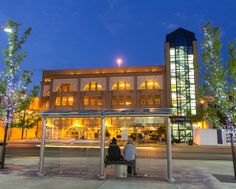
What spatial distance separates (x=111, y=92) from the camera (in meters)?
62.5

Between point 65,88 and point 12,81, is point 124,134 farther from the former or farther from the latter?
point 65,88

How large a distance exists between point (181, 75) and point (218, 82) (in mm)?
48945

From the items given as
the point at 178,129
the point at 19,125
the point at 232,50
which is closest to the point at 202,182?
the point at 232,50

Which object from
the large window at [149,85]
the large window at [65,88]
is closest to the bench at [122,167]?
the large window at [149,85]

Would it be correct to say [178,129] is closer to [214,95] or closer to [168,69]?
[168,69]

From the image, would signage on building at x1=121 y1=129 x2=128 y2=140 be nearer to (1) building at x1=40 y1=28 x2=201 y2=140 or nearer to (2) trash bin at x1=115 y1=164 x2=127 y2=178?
(2) trash bin at x1=115 y1=164 x2=127 y2=178

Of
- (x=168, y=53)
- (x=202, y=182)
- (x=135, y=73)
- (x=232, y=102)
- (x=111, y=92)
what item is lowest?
(x=202, y=182)

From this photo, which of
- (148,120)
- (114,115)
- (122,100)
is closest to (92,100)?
(122,100)

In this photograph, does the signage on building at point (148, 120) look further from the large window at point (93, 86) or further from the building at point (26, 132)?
the large window at point (93, 86)

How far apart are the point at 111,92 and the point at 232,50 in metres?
50.6

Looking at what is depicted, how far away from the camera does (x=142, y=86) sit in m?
61.6

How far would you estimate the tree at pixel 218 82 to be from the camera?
12109 millimetres

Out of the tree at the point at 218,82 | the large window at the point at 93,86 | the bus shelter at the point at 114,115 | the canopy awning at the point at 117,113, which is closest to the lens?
the bus shelter at the point at 114,115

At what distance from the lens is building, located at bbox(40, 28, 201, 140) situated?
194ft
